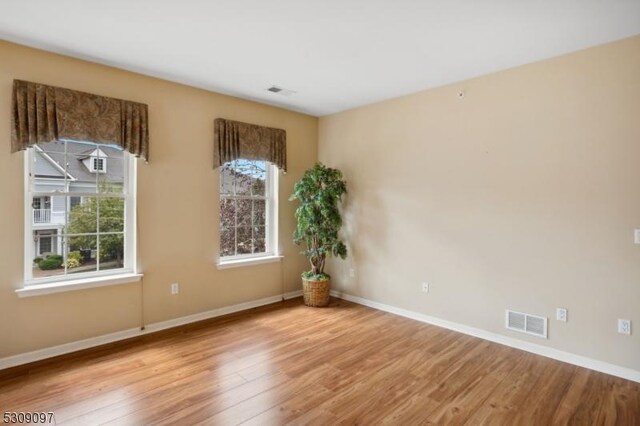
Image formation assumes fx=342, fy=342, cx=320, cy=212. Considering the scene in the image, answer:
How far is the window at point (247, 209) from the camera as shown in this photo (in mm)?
4242

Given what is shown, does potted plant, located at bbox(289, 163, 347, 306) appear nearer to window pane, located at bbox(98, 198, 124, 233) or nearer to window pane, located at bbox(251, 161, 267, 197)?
window pane, located at bbox(251, 161, 267, 197)

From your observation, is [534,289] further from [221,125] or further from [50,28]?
[50,28]

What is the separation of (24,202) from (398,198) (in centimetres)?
368

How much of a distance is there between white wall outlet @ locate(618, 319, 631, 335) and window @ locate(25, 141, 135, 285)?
4.37 metres

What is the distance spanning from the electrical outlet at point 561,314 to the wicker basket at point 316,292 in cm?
249

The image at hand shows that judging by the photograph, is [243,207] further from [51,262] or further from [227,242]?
[51,262]

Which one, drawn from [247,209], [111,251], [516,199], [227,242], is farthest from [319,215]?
[111,251]

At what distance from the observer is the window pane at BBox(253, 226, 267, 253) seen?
457 centimetres

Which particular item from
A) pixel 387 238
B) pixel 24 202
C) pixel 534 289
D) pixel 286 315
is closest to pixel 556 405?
pixel 534 289

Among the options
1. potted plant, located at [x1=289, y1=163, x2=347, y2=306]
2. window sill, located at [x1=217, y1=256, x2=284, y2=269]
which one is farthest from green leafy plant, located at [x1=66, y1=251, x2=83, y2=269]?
potted plant, located at [x1=289, y1=163, x2=347, y2=306]

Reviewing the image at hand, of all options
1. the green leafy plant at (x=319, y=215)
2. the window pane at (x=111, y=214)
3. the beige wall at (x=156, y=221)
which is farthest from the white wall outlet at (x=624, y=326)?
the window pane at (x=111, y=214)

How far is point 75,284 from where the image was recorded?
10.1 feet

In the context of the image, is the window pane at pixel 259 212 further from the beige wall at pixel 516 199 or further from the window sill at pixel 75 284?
the window sill at pixel 75 284

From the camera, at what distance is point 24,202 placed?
9.40 feet
